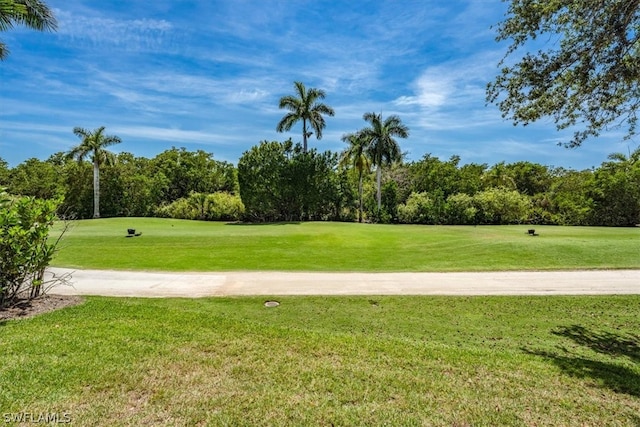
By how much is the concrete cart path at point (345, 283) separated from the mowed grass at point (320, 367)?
5.46ft

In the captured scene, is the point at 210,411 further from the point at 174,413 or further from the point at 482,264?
the point at 482,264

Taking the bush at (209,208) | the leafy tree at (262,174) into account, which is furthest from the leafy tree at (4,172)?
the leafy tree at (262,174)

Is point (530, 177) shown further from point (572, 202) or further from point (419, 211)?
point (419, 211)

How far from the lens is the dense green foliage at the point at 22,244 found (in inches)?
244

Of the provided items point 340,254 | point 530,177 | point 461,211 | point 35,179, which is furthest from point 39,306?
point 530,177

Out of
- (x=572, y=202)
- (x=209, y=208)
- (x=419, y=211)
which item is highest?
(x=572, y=202)

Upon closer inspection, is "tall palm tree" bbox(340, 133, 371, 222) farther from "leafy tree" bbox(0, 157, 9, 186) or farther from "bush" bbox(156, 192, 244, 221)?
"leafy tree" bbox(0, 157, 9, 186)

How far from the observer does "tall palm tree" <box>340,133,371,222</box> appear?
37.0m

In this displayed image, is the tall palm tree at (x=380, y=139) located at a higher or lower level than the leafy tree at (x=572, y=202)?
higher

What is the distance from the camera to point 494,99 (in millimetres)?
6055

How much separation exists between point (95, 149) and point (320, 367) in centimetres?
4530

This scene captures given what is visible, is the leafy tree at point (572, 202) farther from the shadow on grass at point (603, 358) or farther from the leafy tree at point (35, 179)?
the leafy tree at point (35, 179)

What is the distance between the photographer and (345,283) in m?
9.95

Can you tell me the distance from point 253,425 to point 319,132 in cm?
3552
